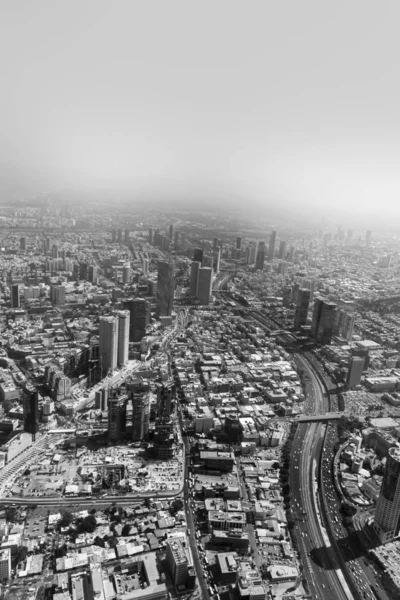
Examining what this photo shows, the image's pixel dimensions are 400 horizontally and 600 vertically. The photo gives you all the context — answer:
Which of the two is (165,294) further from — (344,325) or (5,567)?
(5,567)

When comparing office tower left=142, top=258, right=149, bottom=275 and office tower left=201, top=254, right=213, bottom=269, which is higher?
office tower left=201, top=254, right=213, bottom=269

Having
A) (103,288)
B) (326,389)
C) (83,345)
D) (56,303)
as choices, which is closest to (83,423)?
(83,345)

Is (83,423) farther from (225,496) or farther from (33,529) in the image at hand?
(225,496)

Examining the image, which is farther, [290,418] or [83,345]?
[83,345]

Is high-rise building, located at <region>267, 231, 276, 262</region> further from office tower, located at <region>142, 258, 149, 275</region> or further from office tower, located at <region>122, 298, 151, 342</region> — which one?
office tower, located at <region>122, 298, 151, 342</region>

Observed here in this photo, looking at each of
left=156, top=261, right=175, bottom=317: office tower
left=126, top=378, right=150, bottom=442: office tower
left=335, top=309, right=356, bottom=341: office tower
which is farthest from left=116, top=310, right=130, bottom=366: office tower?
left=335, top=309, right=356, bottom=341: office tower

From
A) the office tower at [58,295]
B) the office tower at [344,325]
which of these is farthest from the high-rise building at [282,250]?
the office tower at [58,295]
